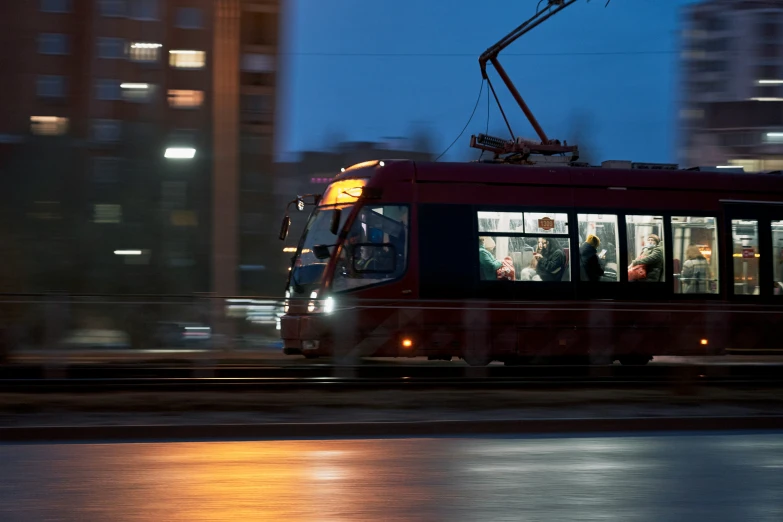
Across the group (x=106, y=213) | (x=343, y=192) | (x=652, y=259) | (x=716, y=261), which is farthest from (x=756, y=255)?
(x=106, y=213)

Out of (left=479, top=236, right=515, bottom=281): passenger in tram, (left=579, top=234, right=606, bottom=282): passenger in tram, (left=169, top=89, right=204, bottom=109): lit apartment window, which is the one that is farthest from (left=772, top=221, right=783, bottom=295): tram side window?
(left=169, top=89, right=204, bottom=109): lit apartment window

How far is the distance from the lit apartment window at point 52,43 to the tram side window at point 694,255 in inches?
1656

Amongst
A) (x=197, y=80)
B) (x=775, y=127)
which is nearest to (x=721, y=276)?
(x=197, y=80)

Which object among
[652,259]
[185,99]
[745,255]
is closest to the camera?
[652,259]

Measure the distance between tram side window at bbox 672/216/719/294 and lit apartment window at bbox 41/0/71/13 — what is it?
140 feet

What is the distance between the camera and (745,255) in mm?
16641

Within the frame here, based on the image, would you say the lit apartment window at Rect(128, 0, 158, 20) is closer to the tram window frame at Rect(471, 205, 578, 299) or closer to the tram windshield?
the tram windshield

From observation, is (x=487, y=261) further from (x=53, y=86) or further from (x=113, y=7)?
(x=53, y=86)

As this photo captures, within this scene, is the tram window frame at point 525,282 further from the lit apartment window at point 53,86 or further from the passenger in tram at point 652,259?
the lit apartment window at point 53,86

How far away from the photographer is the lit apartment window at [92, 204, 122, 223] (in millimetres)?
26656

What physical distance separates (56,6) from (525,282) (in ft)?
139

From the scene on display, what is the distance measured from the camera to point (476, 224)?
1554cm

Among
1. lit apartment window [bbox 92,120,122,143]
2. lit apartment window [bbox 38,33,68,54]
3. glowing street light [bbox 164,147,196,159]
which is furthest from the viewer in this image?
lit apartment window [bbox 38,33,68,54]

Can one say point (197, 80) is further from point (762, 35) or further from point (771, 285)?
point (762, 35)
